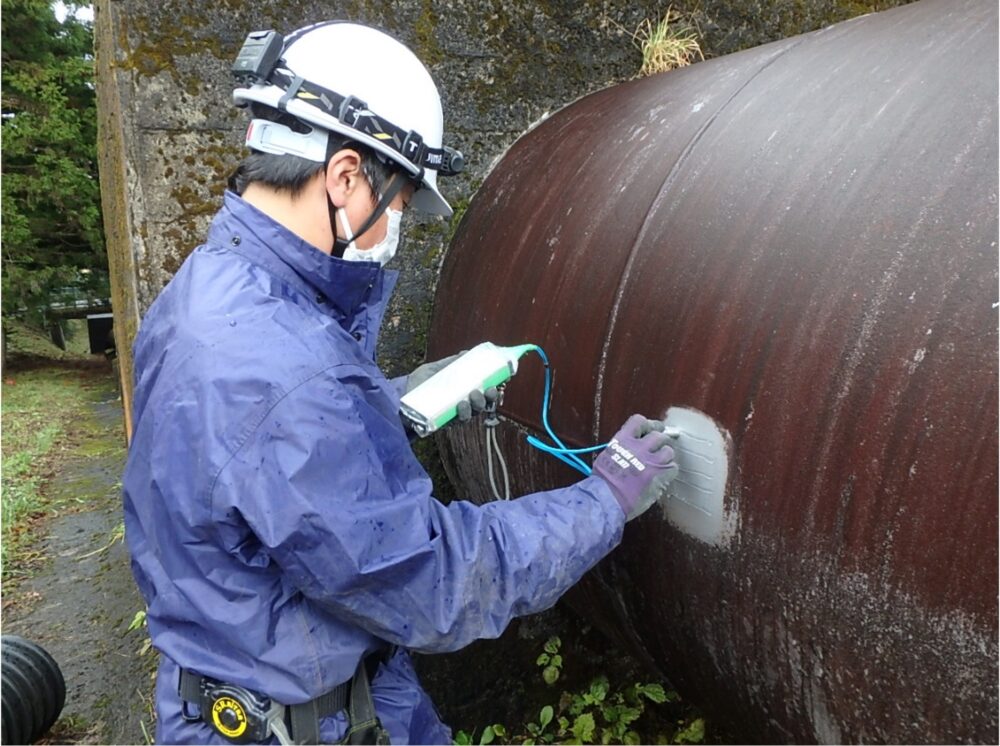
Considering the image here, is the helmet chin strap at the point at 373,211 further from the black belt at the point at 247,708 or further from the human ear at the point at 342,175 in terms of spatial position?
the black belt at the point at 247,708

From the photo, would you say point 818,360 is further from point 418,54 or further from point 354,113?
point 418,54

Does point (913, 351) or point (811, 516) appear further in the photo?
point (811, 516)

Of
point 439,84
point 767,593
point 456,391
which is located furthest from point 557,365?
point 439,84

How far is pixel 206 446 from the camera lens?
54.5 inches

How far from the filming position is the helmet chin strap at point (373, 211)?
170cm

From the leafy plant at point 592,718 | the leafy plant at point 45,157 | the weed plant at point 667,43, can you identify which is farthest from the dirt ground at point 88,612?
the leafy plant at point 45,157

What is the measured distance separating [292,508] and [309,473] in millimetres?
67

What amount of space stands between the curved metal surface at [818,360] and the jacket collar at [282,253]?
0.61m

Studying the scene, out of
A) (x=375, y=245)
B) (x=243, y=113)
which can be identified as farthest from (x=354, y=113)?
(x=243, y=113)

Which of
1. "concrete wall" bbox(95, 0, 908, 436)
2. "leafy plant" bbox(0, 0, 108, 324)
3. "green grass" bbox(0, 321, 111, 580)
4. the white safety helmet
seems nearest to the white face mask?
the white safety helmet

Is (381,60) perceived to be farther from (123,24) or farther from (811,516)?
(123,24)

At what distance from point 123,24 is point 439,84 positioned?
1198 millimetres

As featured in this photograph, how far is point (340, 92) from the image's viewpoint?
1722 mm

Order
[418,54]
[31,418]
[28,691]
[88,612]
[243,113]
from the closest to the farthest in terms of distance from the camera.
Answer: [243,113]
[418,54]
[28,691]
[88,612]
[31,418]
